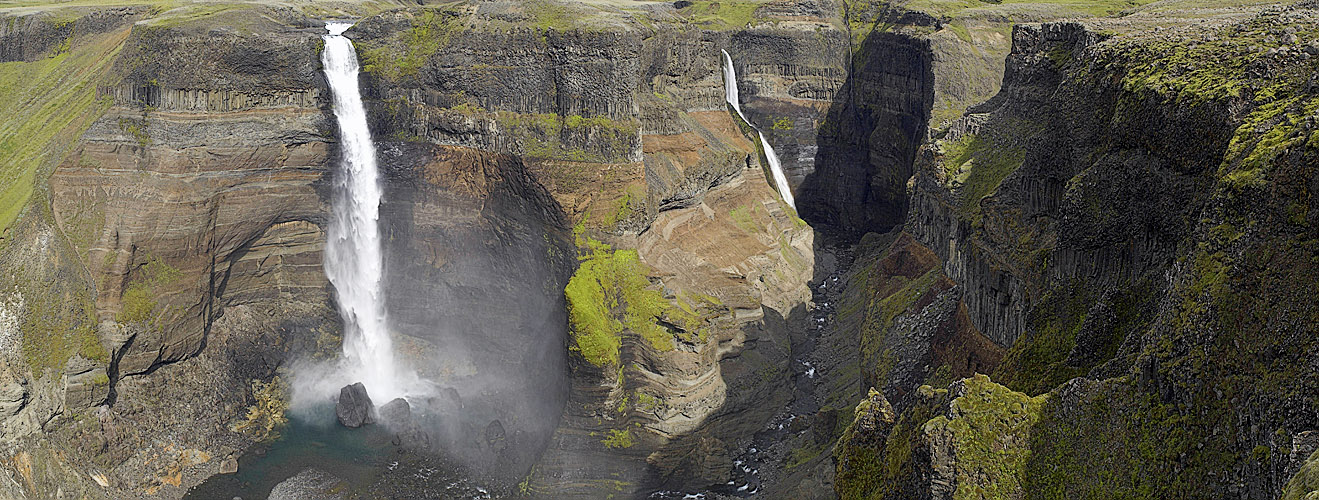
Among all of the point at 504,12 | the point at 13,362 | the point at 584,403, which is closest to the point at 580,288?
the point at 584,403

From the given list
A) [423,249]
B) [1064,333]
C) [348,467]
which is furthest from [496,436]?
[1064,333]

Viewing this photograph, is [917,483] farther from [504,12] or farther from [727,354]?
[504,12]

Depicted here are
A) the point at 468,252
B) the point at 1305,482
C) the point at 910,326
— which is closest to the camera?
the point at 1305,482

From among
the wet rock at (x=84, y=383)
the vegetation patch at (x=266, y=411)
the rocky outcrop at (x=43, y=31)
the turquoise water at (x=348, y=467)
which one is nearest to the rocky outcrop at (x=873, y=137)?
the turquoise water at (x=348, y=467)

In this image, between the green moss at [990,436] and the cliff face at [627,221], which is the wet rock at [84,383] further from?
the green moss at [990,436]

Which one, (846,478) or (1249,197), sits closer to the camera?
(1249,197)

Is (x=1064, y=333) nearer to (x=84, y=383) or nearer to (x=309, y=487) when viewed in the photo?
(x=309, y=487)

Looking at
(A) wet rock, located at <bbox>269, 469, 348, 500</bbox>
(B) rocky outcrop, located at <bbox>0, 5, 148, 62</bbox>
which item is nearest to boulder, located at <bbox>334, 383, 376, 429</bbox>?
(A) wet rock, located at <bbox>269, 469, 348, 500</bbox>
